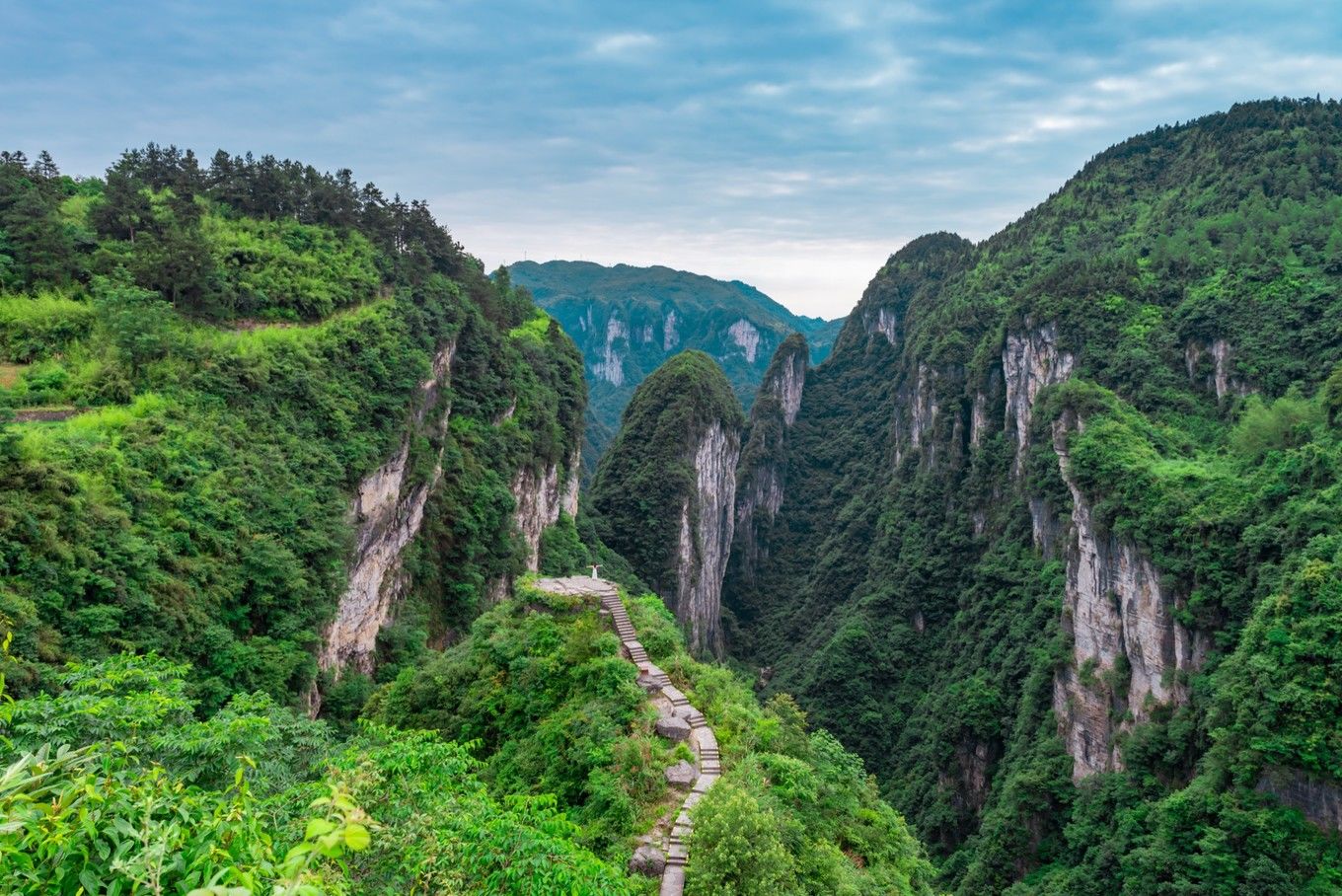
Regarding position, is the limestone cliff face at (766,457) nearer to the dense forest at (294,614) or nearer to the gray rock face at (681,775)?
the dense forest at (294,614)

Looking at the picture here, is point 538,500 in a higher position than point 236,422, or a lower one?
lower

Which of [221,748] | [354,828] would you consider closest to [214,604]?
[221,748]

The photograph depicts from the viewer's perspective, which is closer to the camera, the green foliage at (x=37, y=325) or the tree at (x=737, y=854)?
the tree at (x=737, y=854)

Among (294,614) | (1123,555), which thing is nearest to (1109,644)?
(1123,555)

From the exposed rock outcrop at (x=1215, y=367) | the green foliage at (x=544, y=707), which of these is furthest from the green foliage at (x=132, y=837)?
the exposed rock outcrop at (x=1215, y=367)

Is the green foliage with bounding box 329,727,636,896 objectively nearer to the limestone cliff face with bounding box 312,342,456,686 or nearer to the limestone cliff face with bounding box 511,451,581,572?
the limestone cliff face with bounding box 312,342,456,686

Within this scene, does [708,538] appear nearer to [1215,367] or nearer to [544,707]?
[1215,367]
